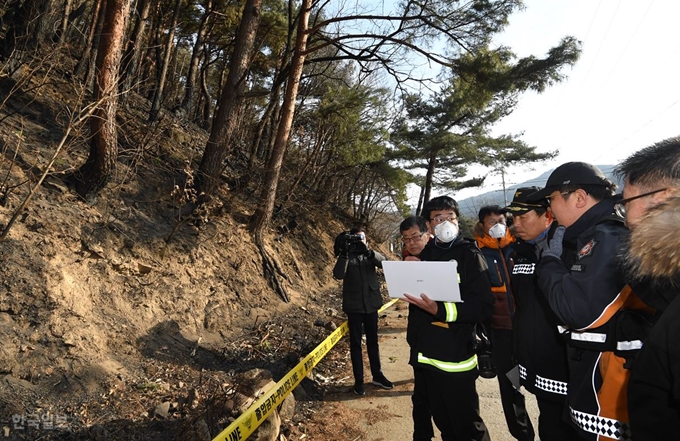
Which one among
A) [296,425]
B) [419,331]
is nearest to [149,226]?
[296,425]

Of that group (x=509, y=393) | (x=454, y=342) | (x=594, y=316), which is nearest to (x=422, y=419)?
(x=454, y=342)

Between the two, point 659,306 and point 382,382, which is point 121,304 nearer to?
point 382,382

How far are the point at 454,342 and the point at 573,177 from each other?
1.34m

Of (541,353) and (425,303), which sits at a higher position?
(425,303)

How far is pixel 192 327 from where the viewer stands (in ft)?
17.3

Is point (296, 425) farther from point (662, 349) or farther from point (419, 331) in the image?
point (662, 349)

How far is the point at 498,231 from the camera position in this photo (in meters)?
3.63

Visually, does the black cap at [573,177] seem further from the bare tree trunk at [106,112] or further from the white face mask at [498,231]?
the bare tree trunk at [106,112]

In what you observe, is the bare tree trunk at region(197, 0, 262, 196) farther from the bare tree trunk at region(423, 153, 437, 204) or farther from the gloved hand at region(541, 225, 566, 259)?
the bare tree trunk at region(423, 153, 437, 204)

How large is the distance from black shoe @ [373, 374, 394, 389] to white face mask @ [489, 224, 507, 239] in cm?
233

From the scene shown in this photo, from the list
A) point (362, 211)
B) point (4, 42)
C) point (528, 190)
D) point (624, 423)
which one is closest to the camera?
point (624, 423)

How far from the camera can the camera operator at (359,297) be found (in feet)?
15.7

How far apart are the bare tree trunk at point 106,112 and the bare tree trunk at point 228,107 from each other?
76.3 inches

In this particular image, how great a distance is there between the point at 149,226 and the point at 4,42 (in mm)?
5237
